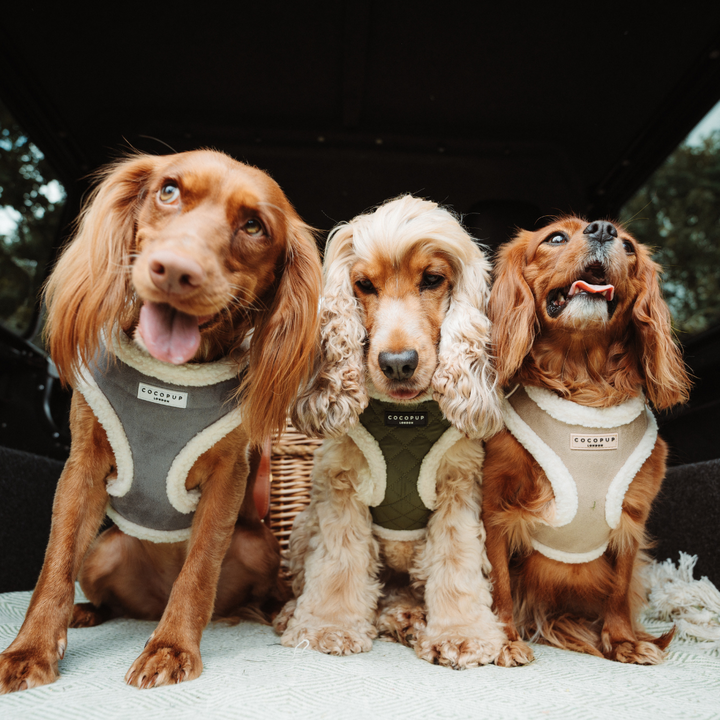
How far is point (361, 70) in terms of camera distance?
7.50ft

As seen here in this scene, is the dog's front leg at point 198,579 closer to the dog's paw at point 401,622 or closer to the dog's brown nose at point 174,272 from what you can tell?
the dog's brown nose at point 174,272

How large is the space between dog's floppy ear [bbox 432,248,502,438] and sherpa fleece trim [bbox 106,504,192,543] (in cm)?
82

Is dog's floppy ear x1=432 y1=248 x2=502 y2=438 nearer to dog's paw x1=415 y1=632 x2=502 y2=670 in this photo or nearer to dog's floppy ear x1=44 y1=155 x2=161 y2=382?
dog's paw x1=415 y1=632 x2=502 y2=670

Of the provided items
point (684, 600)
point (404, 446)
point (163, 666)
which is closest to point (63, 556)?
point (163, 666)

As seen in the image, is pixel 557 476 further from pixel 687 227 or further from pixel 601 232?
pixel 687 227

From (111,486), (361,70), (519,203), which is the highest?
(361,70)

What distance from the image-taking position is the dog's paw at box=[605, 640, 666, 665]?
162 centimetres

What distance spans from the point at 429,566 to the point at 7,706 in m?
1.11

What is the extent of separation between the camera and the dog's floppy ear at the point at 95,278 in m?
1.42

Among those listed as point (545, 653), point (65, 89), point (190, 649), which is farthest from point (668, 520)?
point (65, 89)

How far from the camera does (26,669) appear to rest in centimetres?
120

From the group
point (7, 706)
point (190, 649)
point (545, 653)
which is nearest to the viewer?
point (7, 706)

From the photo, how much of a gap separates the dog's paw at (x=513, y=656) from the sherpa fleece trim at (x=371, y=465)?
1.74 ft

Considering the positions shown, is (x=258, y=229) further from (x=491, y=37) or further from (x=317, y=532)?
(x=491, y=37)
